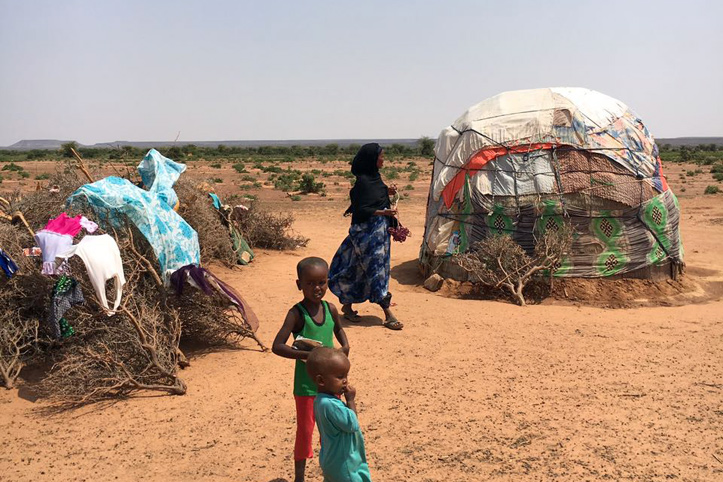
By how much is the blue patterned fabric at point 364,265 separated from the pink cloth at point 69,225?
7.07 feet

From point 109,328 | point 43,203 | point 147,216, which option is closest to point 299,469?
point 109,328

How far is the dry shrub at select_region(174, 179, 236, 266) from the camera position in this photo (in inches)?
282

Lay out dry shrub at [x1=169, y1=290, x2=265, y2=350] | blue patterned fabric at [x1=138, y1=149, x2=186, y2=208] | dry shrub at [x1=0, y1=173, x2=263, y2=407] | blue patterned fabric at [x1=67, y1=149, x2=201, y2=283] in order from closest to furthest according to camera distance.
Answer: dry shrub at [x1=0, y1=173, x2=263, y2=407], blue patterned fabric at [x1=67, y1=149, x2=201, y2=283], dry shrub at [x1=169, y1=290, x2=265, y2=350], blue patterned fabric at [x1=138, y1=149, x2=186, y2=208]

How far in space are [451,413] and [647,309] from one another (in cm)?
350

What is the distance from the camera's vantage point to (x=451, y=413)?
396 centimetres

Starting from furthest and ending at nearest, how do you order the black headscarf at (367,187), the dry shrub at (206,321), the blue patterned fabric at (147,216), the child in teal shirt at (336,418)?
the black headscarf at (367,187), the dry shrub at (206,321), the blue patterned fabric at (147,216), the child in teal shirt at (336,418)

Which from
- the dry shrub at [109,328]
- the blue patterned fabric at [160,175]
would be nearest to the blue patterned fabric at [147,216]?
the dry shrub at [109,328]

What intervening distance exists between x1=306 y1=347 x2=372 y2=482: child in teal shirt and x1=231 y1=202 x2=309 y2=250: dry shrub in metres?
7.15

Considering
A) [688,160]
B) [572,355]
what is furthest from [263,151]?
[572,355]

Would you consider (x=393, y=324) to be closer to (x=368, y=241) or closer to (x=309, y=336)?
(x=368, y=241)

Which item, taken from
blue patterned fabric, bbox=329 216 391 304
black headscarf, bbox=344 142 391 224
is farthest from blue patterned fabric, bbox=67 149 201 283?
black headscarf, bbox=344 142 391 224

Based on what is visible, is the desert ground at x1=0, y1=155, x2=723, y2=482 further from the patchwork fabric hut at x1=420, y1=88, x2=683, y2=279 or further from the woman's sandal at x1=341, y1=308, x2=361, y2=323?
the patchwork fabric hut at x1=420, y1=88, x2=683, y2=279

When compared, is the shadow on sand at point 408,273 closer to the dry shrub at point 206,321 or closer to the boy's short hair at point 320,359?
the dry shrub at point 206,321

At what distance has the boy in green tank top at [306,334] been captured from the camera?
2.83 meters
